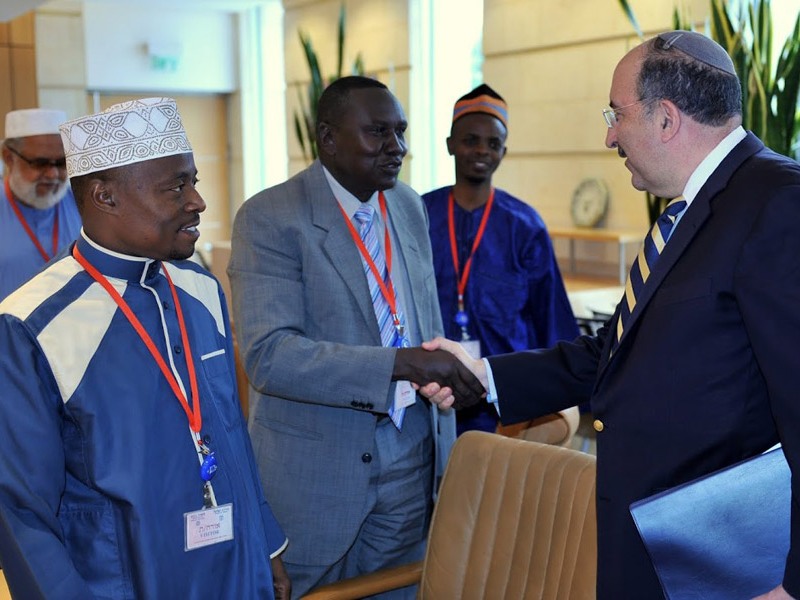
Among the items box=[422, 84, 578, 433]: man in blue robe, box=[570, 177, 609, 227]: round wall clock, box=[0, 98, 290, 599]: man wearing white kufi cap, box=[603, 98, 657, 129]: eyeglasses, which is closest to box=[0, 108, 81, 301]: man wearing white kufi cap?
box=[422, 84, 578, 433]: man in blue robe

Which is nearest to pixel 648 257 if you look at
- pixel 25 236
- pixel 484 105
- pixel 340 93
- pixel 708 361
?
Answer: pixel 708 361

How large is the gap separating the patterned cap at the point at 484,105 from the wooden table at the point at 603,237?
4.05m

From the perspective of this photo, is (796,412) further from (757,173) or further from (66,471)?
(66,471)

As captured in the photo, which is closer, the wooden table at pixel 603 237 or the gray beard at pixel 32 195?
the gray beard at pixel 32 195

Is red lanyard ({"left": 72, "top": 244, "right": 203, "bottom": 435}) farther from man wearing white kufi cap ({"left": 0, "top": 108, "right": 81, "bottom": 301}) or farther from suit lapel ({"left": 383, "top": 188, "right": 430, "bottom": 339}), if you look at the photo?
man wearing white kufi cap ({"left": 0, "top": 108, "right": 81, "bottom": 301})

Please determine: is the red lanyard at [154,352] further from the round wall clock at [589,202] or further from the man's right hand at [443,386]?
the round wall clock at [589,202]

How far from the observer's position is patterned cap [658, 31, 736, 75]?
65.1 inches

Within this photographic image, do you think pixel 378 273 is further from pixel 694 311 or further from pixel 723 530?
pixel 723 530

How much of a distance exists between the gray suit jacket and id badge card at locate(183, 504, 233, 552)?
0.59 metres

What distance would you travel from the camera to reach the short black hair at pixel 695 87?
5.38ft

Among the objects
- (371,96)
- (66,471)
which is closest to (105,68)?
(371,96)

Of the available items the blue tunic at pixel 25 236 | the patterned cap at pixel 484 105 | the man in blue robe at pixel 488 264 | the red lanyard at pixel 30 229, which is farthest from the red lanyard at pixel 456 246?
the red lanyard at pixel 30 229

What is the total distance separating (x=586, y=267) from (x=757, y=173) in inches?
274

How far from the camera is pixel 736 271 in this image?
149 cm
